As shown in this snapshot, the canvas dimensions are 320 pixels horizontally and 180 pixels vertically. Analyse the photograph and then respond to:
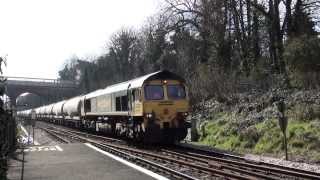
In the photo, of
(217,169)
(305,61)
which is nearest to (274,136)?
(305,61)

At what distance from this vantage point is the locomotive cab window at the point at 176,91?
25391 mm

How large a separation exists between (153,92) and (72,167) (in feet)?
24.7

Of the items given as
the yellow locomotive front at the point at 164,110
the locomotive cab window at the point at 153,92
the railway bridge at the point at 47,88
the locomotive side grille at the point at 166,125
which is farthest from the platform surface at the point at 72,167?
the railway bridge at the point at 47,88

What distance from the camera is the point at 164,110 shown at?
977 inches

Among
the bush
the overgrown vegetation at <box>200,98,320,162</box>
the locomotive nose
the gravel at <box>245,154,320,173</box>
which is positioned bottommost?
the gravel at <box>245,154,320,173</box>

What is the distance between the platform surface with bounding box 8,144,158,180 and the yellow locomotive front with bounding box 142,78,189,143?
2664 mm

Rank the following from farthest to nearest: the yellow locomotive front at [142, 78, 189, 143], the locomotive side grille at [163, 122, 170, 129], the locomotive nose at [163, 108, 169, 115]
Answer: the locomotive nose at [163, 108, 169, 115] → the locomotive side grille at [163, 122, 170, 129] → the yellow locomotive front at [142, 78, 189, 143]

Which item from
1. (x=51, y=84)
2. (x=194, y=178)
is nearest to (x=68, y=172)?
(x=194, y=178)

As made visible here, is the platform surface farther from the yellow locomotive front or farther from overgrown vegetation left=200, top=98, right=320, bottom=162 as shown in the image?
overgrown vegetation left=200, top=98, right=320, bottom=162

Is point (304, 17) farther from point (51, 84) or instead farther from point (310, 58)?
point (51, 84)

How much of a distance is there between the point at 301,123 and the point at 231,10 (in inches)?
856

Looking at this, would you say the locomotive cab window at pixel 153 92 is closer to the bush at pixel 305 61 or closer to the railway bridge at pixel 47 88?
the bush at pixel 305 61

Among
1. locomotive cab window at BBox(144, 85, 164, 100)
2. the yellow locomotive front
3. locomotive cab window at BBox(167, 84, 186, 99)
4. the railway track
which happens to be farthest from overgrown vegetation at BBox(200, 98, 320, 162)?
locomotive cab window at BBox(144, 85, 164, 100)

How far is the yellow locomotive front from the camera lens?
24.4m
